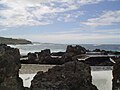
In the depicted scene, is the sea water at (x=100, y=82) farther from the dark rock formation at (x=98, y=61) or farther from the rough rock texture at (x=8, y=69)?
the dark rock formation at (x=98, y=61)

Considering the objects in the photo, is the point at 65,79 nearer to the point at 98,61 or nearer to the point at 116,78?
the point at 116,78

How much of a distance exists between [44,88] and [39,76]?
928 mm

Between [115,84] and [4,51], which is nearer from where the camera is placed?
→ [4,51]

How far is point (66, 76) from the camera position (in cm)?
1555

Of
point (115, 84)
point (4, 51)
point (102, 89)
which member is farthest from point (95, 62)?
point (4, 51)

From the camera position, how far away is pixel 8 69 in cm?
1387

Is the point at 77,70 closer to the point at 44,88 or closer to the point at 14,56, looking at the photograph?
the point at 44,88

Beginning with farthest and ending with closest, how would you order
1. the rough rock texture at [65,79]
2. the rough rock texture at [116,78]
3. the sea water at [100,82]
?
the sea water at [100,82] < the rough rock texture at [116,78] < the rough rock texture at [65,79]

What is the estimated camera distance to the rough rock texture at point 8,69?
1321cm

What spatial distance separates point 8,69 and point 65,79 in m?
3.16

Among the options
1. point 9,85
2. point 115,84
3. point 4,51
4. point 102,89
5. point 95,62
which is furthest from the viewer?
point 95,62

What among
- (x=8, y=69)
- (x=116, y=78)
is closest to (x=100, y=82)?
(x=116, y=78)

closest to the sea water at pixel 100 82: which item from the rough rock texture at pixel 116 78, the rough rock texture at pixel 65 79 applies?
the rough rock texture at pixel 116 78

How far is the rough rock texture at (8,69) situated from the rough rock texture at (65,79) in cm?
112
